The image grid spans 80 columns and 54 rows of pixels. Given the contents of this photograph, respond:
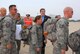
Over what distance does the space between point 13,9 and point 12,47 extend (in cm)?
110

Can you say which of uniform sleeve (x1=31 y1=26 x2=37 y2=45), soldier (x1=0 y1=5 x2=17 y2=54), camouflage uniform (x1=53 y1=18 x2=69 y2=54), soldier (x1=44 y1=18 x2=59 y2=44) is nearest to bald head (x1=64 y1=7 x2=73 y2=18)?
camouflage uniform (x1=53 y1=18 x2=69 y2=54)

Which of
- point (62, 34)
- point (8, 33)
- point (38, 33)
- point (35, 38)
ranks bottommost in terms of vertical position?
point (35, 38)

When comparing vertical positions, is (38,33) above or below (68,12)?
below

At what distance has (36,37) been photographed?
8305 millimetres

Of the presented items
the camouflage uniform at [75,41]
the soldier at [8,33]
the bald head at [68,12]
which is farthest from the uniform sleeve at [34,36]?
the camouflage uniform at [75,41]

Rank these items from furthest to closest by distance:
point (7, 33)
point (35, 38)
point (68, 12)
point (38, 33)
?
point (38, 33) → point (35, 38) → point (7, 33) → point (68, 12)

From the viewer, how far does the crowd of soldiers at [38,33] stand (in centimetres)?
662

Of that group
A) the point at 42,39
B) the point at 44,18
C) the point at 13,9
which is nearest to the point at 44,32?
the point at 42,39

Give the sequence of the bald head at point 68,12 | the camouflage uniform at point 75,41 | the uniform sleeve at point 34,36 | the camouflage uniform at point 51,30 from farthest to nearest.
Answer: the uniform sleeve at point 34,36, the camouflage uniform at point 51,30, the bald head at point 68,12, the camouflage uniform at point 75,41

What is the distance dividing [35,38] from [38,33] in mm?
304

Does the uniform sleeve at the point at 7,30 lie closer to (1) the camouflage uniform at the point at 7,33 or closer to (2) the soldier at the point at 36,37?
(1) the camouflage uniform at the point at 7,33

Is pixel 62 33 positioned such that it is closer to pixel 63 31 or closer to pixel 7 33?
pixel 63 31

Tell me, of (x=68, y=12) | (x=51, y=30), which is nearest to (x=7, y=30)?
(x=51, y=30)

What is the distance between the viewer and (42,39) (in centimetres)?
870
